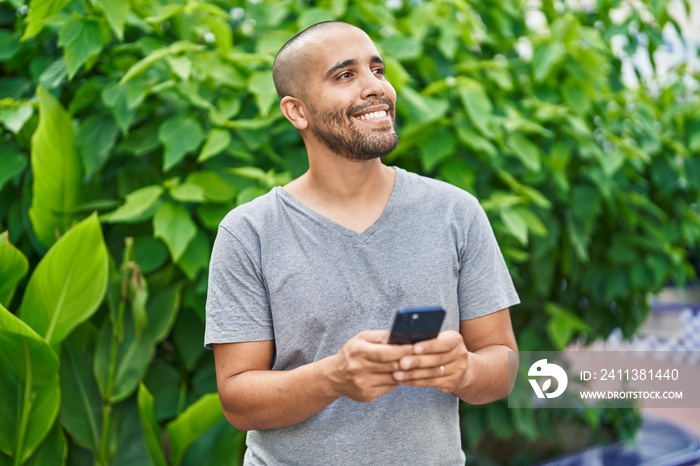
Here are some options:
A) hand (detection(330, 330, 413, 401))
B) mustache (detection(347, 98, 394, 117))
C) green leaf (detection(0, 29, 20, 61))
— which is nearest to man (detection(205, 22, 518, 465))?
mustache (detection(347, 98, 394, 117))

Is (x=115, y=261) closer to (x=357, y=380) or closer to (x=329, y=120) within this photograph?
(x=329, y=120)

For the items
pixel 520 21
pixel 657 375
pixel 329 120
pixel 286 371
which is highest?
pixel 329 120

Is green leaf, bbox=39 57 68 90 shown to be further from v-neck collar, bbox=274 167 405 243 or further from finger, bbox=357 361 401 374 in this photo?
finger, bbox=357 361 401 374

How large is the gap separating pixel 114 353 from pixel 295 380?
1044 mm

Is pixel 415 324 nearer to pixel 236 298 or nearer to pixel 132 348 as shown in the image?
pixel 236 298

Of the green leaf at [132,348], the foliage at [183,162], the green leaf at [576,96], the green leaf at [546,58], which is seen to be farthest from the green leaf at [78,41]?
the green leaf at [576,96]

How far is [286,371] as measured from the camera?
138cm

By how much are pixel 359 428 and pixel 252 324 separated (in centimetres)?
27

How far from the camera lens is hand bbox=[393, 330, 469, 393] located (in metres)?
1.22

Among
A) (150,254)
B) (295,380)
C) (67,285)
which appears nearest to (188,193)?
(150,254)

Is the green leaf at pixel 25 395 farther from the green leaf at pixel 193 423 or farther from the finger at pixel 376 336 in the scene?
the finger at pixel 376 336

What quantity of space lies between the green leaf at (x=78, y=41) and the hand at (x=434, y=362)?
1334 millimetres

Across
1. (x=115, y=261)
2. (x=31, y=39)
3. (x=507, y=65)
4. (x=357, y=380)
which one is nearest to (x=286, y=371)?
(x=357, y=380)

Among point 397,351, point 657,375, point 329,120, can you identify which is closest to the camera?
point 397,351
